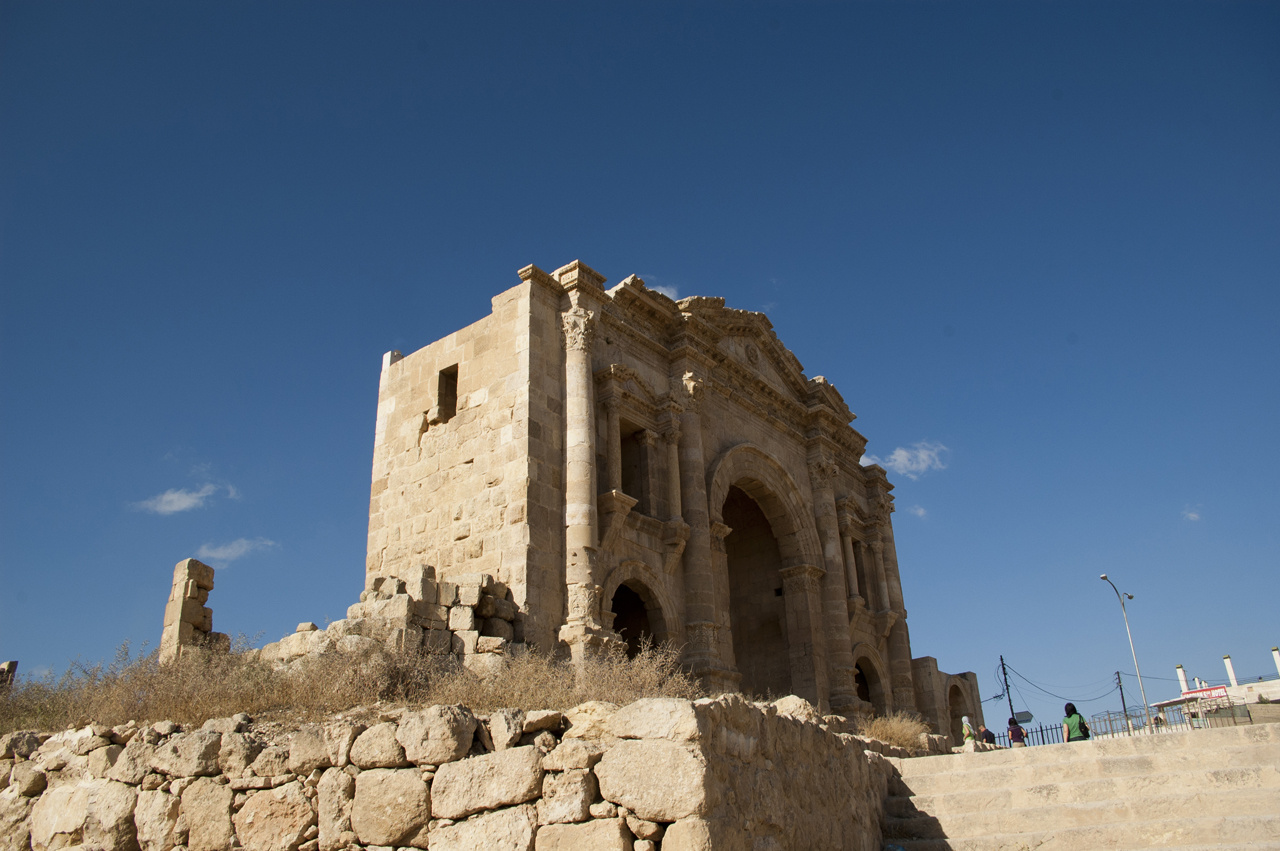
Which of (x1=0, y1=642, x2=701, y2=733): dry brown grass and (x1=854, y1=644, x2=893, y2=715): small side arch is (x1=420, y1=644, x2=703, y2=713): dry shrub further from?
(x1=854, y1=644, x2=893, y2=715): small side arch

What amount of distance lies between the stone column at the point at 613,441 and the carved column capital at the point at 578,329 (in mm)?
1011

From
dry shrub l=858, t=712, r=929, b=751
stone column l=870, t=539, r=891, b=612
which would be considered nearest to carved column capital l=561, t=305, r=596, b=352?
dry shrub l=858, t=712, r=929, b=751

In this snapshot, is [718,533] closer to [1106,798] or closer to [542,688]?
[542,688]

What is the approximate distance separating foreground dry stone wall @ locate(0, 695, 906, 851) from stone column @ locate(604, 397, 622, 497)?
25.9ft

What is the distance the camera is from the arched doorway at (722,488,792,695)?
20.1m

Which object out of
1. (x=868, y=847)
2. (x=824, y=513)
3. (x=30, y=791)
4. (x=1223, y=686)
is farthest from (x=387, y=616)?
(x=1223, y=686)

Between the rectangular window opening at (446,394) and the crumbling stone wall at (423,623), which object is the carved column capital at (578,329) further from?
the crumbling stone wall at (423,623)

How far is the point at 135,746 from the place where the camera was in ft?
23.4

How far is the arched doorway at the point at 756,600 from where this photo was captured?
2009 centimetres

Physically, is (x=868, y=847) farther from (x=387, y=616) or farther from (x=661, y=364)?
(x=661, y=364)

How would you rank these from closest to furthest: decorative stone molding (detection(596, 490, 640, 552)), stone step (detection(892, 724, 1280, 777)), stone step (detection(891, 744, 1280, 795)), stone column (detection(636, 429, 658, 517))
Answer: stone step (detection(891, 744, 1280, 795))
stone step (detection(892, 724, 1280, 777))
decorative stone molding (detection(596, 490, 640, 552))
stone column (detection(636, 429, 658, 517))

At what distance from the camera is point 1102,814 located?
23.3ft

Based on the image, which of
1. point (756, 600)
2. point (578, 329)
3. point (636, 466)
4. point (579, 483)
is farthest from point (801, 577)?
point (578, 329)

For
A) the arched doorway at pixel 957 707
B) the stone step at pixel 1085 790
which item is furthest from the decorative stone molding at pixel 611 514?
the arched doorway at pixel 957 707
